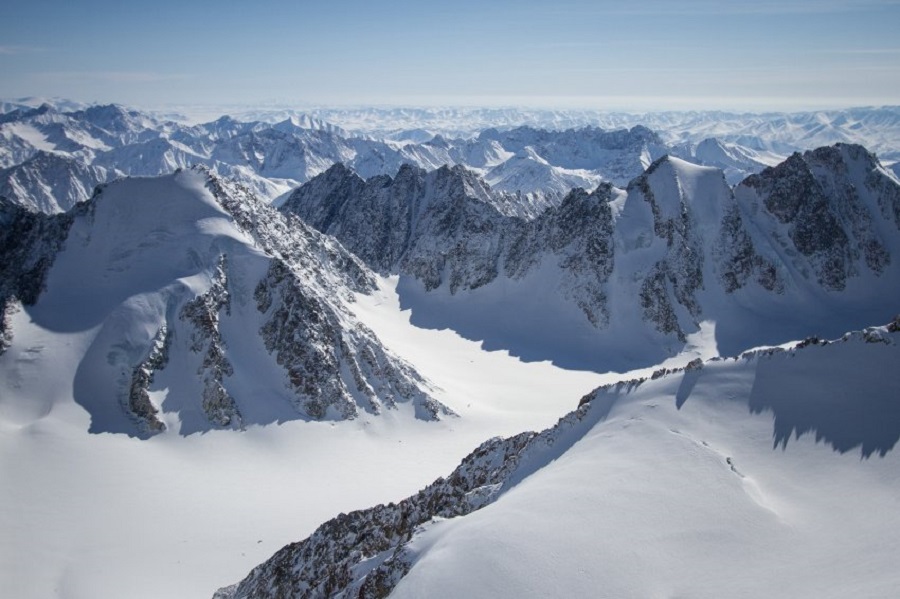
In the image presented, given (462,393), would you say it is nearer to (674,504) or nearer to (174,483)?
(174,483)

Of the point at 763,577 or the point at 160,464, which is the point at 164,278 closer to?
the point at 160,464

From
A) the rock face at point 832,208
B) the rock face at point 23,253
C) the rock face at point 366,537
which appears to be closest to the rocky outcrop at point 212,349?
the rock face at point 23,253

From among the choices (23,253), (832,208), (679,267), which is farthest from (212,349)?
(832,208)

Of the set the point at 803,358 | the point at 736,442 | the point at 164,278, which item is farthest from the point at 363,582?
the point at 164,278

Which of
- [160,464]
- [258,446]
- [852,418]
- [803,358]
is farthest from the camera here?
[258,446]

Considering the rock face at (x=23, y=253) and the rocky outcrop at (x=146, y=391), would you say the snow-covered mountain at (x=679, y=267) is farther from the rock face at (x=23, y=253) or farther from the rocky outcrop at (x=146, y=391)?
the rock face at (x=23, y=253)

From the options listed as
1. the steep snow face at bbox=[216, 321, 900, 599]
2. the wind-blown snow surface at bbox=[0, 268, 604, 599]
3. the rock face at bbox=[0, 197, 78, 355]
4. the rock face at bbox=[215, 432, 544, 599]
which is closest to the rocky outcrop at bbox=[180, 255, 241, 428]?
→ the wind-blown snow surface at bbox=[0, 268, 604, 599]
